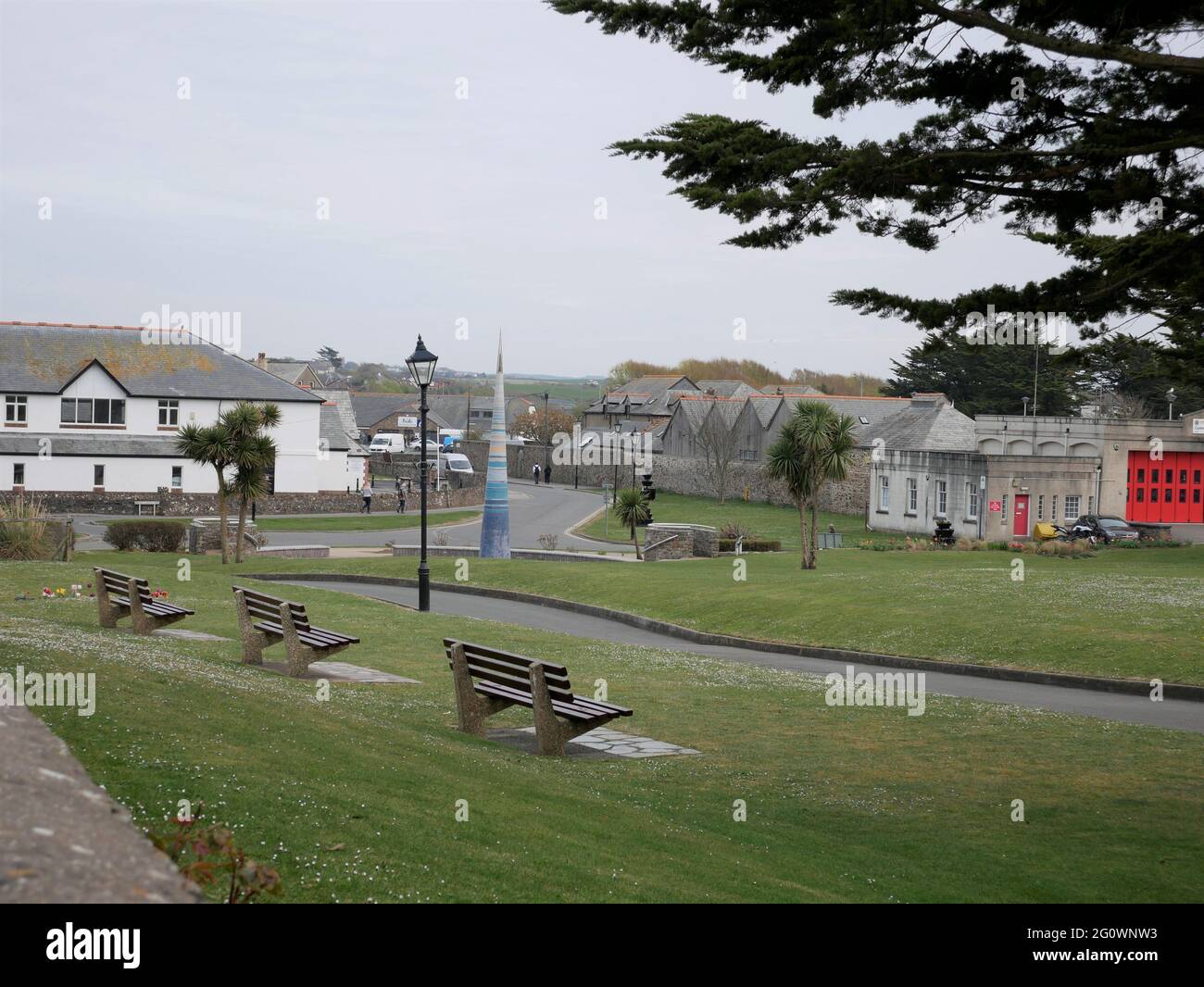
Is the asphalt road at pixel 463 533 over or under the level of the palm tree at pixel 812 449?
under

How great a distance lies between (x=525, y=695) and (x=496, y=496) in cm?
2690

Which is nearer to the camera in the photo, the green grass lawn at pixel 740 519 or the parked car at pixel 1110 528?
the parked car at pixel 1110 528

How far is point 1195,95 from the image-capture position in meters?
10.2

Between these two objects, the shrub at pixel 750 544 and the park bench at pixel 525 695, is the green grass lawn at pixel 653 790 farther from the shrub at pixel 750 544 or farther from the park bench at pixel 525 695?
the shrub at pixel 750 544

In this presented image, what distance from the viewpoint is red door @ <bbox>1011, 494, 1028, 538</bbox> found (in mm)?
52688

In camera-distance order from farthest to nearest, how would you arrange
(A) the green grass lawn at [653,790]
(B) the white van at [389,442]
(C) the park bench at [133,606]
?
1. (B) the white van at [389,442]
2. (C) the park bench at [133,606]
3. (A) the green grass lawn at [653,790]

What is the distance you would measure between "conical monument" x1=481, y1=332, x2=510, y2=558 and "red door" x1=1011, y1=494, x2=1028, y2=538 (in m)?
25.2

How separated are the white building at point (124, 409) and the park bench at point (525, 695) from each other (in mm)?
52381

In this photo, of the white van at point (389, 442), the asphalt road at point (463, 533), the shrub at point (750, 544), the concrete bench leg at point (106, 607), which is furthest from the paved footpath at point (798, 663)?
the white van at point (389, 442)

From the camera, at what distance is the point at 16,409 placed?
64.6m

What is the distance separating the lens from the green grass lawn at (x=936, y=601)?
1983 centimetres

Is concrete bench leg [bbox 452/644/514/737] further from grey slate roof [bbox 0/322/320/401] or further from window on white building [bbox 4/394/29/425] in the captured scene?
window on white building [bbox 4/394/29/425]
